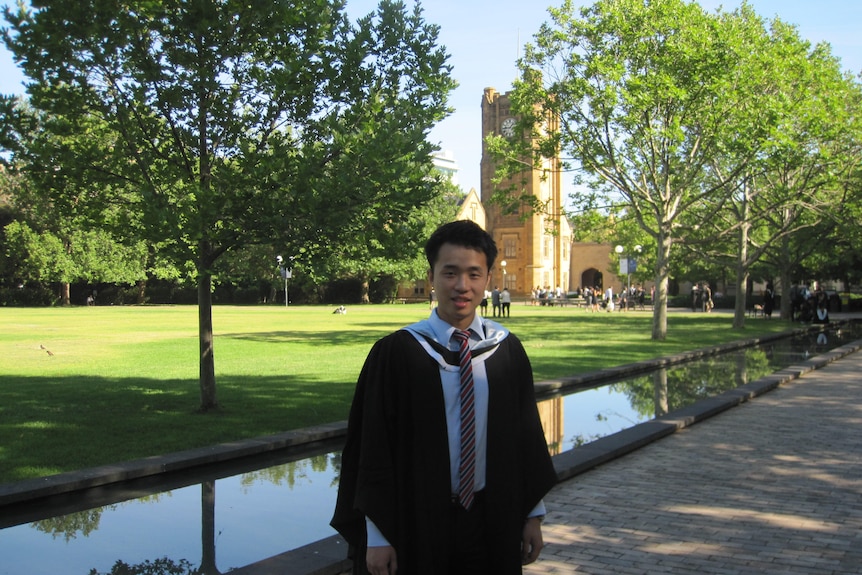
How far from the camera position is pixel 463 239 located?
286 centimetres

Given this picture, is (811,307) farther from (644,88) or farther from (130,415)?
(130,415)

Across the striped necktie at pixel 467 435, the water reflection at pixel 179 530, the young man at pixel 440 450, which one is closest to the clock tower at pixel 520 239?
the water reflection at pixel 179 530

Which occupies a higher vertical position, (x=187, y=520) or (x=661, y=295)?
(x=661, y=295)

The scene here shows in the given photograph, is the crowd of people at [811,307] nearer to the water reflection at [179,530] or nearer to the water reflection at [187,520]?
the water reflection at [187,520]

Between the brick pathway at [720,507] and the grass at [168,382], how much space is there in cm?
423

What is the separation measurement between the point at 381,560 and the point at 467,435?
491 mm

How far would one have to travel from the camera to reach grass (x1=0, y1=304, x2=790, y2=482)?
28.6 ft

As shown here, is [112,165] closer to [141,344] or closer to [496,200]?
[141,344]

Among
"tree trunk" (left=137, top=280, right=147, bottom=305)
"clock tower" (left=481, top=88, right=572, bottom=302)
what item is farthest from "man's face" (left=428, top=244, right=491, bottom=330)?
"clock tower" (left=481, top=88, right=572, bottom=302)

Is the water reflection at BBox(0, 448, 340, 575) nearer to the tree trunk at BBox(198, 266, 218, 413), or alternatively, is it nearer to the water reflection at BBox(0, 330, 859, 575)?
the water reflection at BBox(0, 330, 859, 575)

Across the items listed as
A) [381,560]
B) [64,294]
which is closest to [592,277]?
[64,294]

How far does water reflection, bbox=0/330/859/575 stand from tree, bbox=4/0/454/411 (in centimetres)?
290

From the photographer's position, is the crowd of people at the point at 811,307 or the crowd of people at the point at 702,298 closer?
the crowd of people at the point at 811,307

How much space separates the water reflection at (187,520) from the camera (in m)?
5.31
